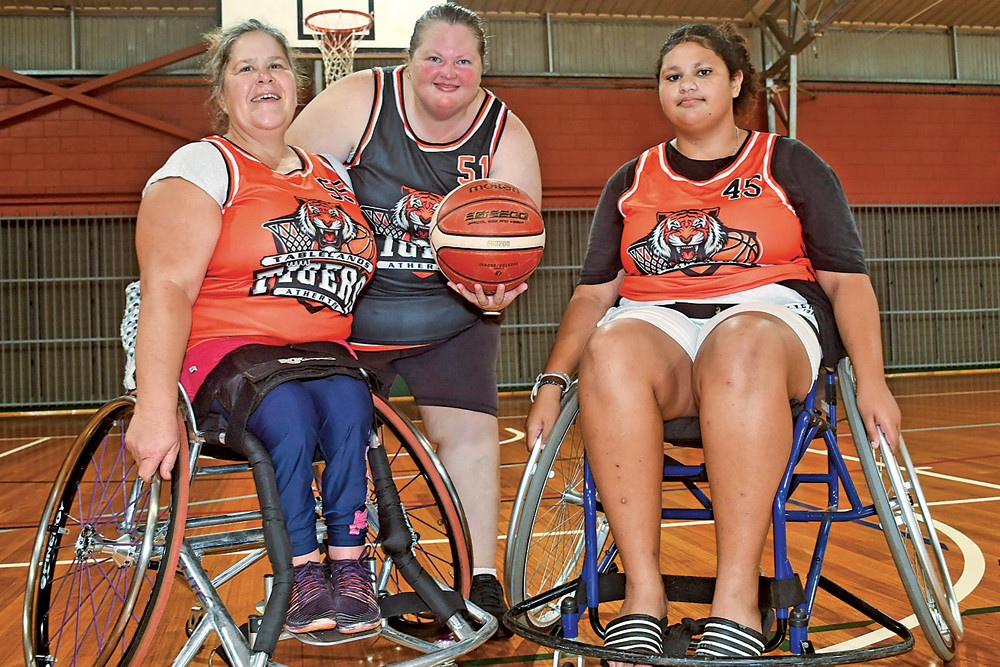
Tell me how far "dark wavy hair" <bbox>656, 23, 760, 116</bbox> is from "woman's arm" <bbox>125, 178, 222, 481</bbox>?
0.95 metres

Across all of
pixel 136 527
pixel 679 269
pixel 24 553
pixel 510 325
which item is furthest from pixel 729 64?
pixel 510 325

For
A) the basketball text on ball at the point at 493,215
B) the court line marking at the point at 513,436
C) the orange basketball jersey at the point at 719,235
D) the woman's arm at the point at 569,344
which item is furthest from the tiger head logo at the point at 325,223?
the court line marking at the point at 513,436

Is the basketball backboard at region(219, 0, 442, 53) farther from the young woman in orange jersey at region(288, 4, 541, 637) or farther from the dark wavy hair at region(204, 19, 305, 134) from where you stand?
the dark wavy hair at region(204, 19, 305, 134)

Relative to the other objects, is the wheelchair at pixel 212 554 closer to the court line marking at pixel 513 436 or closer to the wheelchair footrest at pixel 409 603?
the wheelchair footrest at pixel 409 603

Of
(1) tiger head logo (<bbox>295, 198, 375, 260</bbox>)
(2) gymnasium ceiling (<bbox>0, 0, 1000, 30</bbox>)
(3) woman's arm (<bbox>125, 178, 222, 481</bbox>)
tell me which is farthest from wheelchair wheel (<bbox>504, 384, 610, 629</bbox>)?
(2) gymnasium ceiling (<bbox>0, 0, 1000, 30</bbox>)

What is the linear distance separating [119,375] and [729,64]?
333 inches

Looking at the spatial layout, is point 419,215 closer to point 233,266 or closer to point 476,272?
point 476,272

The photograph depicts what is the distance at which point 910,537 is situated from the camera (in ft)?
4.79

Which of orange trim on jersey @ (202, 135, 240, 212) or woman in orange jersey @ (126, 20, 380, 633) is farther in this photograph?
orange trim on jersey @ (202, 135, 240, 212)

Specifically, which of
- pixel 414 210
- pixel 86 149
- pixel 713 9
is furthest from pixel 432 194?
pixel 713 9

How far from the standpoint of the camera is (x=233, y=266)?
1495mm

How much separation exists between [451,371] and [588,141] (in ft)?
25.6

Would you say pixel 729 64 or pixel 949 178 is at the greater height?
pixel 949 178

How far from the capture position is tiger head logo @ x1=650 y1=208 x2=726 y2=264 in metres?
1.61
